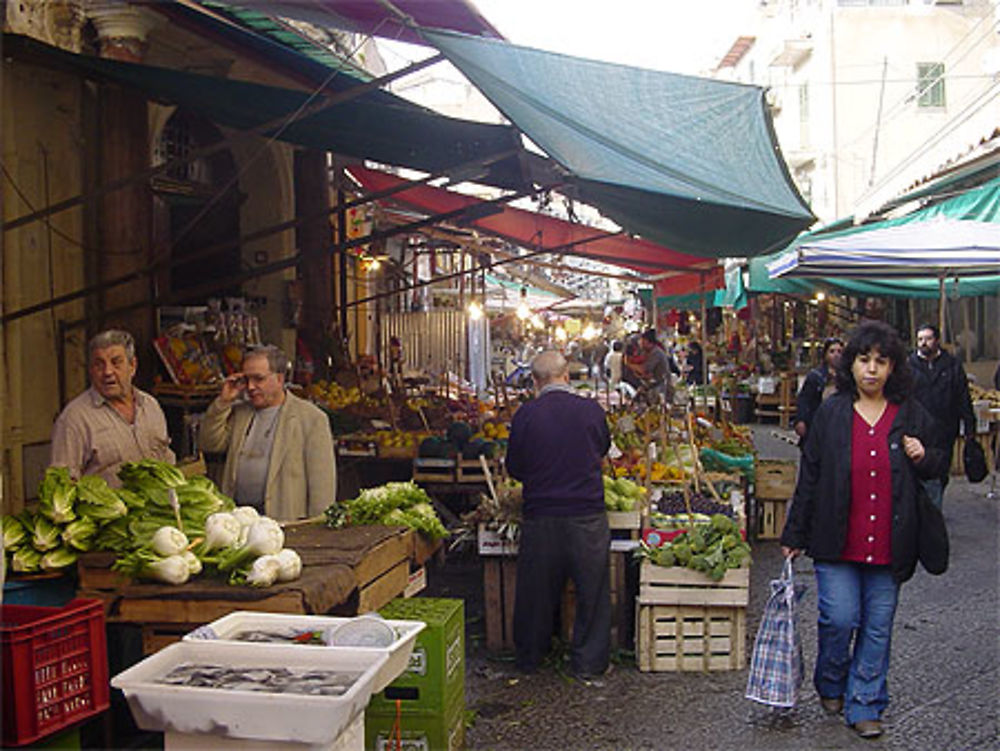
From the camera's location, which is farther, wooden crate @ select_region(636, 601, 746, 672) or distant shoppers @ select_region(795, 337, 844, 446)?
distant shoppers @ select_region(795, 337, 844, 446)

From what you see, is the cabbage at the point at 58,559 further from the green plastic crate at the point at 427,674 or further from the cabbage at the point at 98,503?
the green plastic crate at the point at 427,674

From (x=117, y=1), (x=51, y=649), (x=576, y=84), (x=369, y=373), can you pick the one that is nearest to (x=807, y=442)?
(x=576, y=84)

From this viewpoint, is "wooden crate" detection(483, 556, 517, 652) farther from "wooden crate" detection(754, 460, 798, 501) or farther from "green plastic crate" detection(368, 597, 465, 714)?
"wooden crate" detection(754, 460, 798, 501)

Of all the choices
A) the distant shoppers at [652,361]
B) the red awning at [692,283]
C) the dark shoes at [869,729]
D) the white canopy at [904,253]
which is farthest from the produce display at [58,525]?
the distant shoppers at [652,361]

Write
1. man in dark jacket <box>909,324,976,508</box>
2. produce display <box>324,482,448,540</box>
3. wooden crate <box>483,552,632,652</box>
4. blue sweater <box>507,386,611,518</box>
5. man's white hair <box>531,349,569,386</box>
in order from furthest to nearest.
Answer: man in dark jacket <box>909,324,976,508</box> → wooden crate <box>483,552,632,652</box> → man's white hair <box>531,349,569,386</box> → blue sweater <box>507,386,611,518</box> → produce display <box>324,482,448,540</box>

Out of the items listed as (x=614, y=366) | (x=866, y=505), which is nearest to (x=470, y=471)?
(x=866, y=505)

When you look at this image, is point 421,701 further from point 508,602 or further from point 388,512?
point 508,602

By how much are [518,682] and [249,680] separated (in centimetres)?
349

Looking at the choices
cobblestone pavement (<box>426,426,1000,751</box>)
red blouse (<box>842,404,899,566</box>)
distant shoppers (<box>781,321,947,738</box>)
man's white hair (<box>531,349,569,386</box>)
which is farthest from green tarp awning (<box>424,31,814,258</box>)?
cobblestone pavement (<box>426,426,1000,751</box>)

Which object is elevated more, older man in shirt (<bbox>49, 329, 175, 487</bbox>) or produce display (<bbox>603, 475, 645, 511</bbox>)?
older man in shirt (<bbox>49, 329, 175, 487</bbox>)

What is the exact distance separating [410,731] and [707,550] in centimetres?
267

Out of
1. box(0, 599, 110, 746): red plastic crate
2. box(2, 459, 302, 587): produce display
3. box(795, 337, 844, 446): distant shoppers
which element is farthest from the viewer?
box(795, 337, 844, 446): distant shoppers

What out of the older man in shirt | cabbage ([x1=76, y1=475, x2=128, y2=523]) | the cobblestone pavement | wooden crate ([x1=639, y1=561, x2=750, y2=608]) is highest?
the older man in shirt

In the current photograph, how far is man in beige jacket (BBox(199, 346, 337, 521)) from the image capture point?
5285 millimetres
